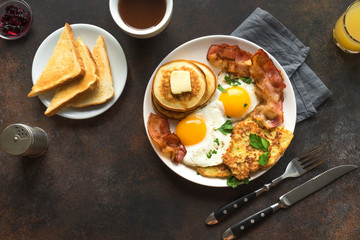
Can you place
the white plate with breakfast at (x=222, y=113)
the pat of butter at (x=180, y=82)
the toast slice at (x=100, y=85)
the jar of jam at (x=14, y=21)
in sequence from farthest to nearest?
the jar of jam at (x=14, y=21)
the toast slice at (x=100, y=85)
the white plate with breakfast at (x=222, y=113)
the pat of butter at (x=180, y=82)

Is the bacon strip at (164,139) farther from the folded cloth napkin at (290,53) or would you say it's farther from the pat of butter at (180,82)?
the folded cloth napkin at (290,53)

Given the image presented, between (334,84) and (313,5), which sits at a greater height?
(313,5)

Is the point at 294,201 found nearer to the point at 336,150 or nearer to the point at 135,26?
the point at 336,150

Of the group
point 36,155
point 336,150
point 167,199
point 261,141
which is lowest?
point 167,199

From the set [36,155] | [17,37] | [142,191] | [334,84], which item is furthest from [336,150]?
[17,37]

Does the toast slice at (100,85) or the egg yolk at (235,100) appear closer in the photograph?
the egg yolk at (235,100)

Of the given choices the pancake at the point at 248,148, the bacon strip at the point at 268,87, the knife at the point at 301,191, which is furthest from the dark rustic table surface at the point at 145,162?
the bacon strip at the point at 268,87
